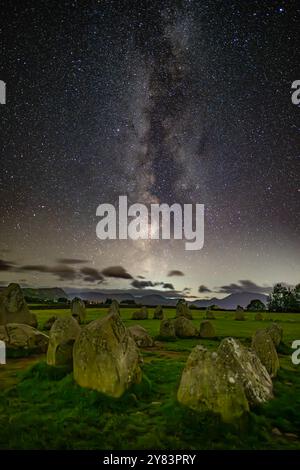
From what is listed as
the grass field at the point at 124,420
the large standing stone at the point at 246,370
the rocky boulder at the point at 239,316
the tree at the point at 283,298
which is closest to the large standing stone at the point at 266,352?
the grass field at the point at 124,420

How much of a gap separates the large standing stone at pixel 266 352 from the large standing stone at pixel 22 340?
9669mm

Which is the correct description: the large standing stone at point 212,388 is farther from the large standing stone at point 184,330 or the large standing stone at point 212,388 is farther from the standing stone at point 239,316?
the standing stone at point 239,316

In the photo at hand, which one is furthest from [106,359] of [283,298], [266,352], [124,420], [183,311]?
[283,298]

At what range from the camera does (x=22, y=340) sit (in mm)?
15375

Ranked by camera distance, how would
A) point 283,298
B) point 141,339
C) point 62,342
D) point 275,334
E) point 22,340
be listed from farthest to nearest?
1. point 283,298
2. point 141,339
3. point 275,334
4. point 22,340
5. point 62,342

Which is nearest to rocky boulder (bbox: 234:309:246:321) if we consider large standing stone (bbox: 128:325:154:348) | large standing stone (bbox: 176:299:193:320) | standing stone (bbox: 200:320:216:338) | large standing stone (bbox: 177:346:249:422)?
large standing stone (bbox: 176:299:193:320)

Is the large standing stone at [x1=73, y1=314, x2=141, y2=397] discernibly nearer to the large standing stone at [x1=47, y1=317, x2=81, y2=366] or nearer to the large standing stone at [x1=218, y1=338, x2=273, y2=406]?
the large standing stone at [x1=47, y1=317, x2=81, y2=366]

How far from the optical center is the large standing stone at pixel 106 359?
8477mm

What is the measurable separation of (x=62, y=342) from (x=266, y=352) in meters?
6.81

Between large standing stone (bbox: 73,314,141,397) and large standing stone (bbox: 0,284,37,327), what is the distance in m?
15.0

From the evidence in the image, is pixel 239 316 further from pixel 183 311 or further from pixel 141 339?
pixel 141 339
